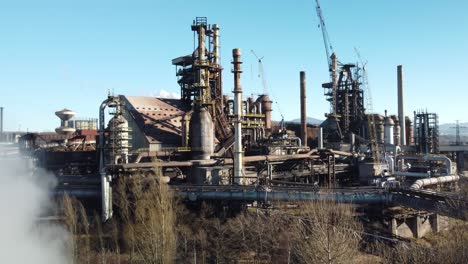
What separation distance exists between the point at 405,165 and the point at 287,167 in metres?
17.8

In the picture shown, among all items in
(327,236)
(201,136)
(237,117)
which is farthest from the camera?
(237,117)

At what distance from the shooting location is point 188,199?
94.6 ft

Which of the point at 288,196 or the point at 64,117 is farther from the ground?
the point at 64,117

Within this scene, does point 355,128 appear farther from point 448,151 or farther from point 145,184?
point 145,184

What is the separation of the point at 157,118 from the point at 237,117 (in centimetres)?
913

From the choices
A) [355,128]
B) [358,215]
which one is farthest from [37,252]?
[355,128]

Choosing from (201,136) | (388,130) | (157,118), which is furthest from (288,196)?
(388,130)

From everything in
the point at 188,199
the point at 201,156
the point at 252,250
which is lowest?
the point at 252,250

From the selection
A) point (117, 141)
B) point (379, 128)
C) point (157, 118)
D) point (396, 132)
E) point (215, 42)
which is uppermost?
point (215, 42)

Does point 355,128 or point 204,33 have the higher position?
point 204,33

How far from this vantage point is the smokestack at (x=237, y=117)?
120ft

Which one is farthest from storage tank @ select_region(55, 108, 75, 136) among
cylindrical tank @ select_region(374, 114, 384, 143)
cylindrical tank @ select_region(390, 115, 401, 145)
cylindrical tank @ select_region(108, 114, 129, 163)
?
cylindrical tank @ select_region(390, 115, 401, 145)

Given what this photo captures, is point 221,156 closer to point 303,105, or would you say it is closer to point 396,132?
point 303,105

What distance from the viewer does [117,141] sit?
3241 cm
